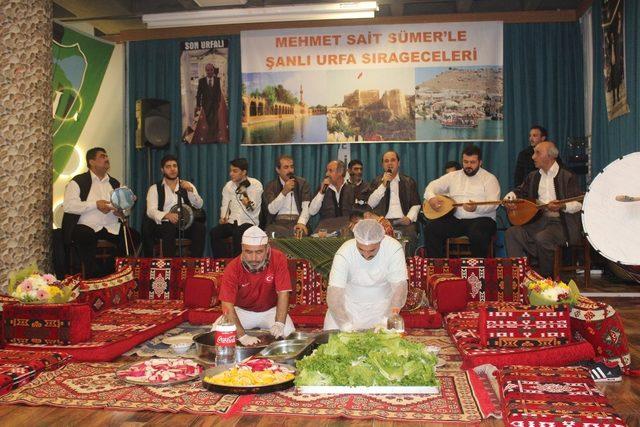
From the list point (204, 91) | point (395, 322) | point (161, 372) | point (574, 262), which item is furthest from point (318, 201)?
point (161, 372)

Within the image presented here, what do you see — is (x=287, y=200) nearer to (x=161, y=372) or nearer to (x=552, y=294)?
(x=552, y=294)

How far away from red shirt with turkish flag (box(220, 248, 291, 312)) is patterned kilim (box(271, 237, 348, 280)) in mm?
1161

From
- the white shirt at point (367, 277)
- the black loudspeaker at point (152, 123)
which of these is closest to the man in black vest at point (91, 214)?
the black loudspeaker at point (152, 123)

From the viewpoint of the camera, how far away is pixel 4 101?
6.75 metres

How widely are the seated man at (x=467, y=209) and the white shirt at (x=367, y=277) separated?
245 cm

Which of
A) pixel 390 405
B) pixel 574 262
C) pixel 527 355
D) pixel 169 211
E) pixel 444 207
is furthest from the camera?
pixel 169 211

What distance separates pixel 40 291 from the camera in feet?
16.1

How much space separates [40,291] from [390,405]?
2.63 meters

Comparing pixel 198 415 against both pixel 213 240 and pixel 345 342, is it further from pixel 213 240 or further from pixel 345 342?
pixel 213 240

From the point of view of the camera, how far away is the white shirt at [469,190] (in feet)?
24.7

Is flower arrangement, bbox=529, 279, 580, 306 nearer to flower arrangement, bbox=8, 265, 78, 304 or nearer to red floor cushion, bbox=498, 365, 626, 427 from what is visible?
red floor cushion, bbox=498, 365, 626, 427

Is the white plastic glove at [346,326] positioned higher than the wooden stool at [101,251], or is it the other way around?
the wooden stool at [101,251]

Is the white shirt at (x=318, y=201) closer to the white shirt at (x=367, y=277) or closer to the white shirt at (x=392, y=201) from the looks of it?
the white shirt at (x=392, y=201)

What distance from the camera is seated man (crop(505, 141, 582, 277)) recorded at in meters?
7.09
